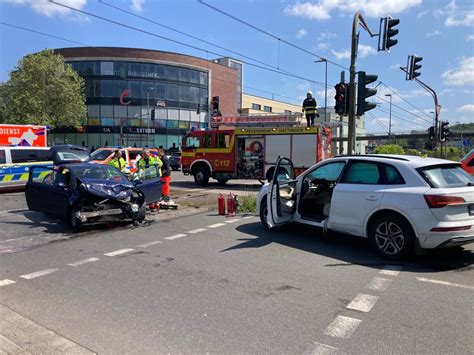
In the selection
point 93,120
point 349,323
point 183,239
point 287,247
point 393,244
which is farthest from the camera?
point 93,120

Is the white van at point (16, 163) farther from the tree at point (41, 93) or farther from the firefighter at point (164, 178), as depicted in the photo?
the tree at point (41, 93)

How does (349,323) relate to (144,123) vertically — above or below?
below

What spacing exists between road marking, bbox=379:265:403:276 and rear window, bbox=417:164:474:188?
1.31 metres

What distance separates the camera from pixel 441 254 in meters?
6.58

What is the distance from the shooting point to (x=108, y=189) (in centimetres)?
873

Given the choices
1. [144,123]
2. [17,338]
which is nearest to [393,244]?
[17,338]

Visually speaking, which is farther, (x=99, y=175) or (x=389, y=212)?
(x=99, y=175)

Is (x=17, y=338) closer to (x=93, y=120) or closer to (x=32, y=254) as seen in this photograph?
(x=32, y=254)

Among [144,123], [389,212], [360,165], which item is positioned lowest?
[389,212]

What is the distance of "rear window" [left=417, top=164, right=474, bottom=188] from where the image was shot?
19.4 feet

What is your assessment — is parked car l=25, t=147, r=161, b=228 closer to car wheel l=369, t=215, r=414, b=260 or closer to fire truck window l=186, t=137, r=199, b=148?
car wheel l=369, t=215, r=414, b=260

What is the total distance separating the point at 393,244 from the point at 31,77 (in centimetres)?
4699

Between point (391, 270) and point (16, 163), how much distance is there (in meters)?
14.4

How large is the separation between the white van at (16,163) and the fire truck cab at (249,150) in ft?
21.6
